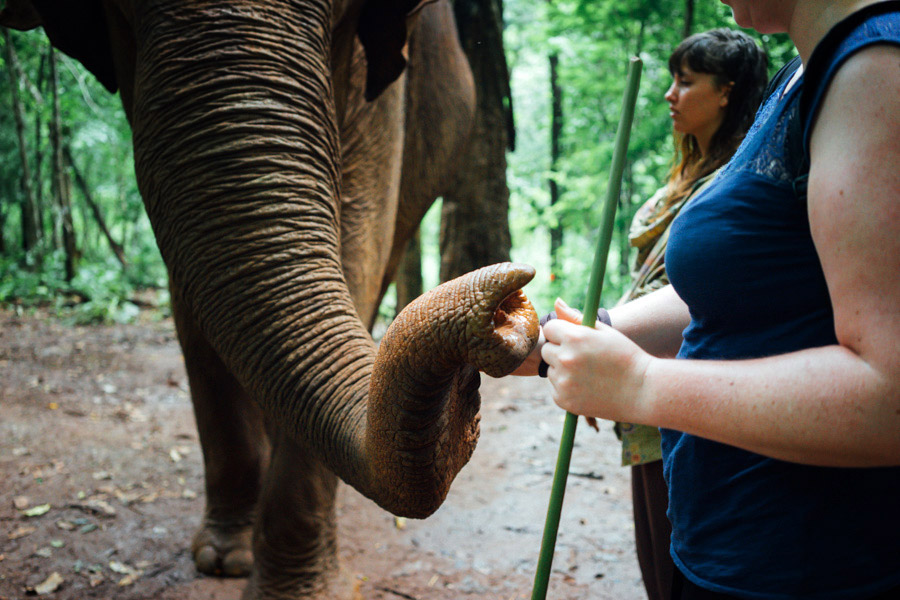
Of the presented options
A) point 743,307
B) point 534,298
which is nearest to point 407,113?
point 743,307

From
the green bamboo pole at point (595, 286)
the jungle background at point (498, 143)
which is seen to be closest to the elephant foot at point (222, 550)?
the green bamboo pole at point (595, 286)

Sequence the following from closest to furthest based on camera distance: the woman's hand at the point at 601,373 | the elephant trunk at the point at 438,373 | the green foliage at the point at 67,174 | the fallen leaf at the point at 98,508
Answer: the woman's hand at the point at 601,373 < the elephant trunk at the point at 438,373 < the fallen leaf at the point at 98,508 < the green foliage at the point at 67,174

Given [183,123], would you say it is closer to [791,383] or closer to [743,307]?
[743,307]

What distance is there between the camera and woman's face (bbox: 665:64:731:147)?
2344 mm

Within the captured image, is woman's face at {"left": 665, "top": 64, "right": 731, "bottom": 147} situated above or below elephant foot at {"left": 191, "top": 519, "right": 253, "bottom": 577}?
above

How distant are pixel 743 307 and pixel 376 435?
2.46ft

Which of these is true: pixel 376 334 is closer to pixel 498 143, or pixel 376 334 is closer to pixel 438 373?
pixel 498 143

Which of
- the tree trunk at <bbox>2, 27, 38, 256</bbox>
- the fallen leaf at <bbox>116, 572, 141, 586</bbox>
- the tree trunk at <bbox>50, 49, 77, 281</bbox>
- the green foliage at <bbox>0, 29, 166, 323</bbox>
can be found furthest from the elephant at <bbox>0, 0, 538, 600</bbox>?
the tree trunk at <bbox>50, 49, 77, 281</bbox>

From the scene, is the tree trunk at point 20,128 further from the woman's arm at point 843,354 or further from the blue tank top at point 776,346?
the woman's arm at point 843,354

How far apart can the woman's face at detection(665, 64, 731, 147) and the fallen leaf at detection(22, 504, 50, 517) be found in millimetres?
3500

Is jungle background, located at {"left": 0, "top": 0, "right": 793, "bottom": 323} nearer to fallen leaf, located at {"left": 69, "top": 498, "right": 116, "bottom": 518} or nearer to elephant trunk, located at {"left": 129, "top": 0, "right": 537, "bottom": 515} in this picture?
elephant trunk, located at {"left": 129, "top": 0, "right": 537, "bottom": 515}

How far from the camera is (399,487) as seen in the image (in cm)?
148

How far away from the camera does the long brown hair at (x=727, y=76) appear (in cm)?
233

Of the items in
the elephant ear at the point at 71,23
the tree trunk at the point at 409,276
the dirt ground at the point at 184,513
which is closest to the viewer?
the elephant ear at the point at 71,23
